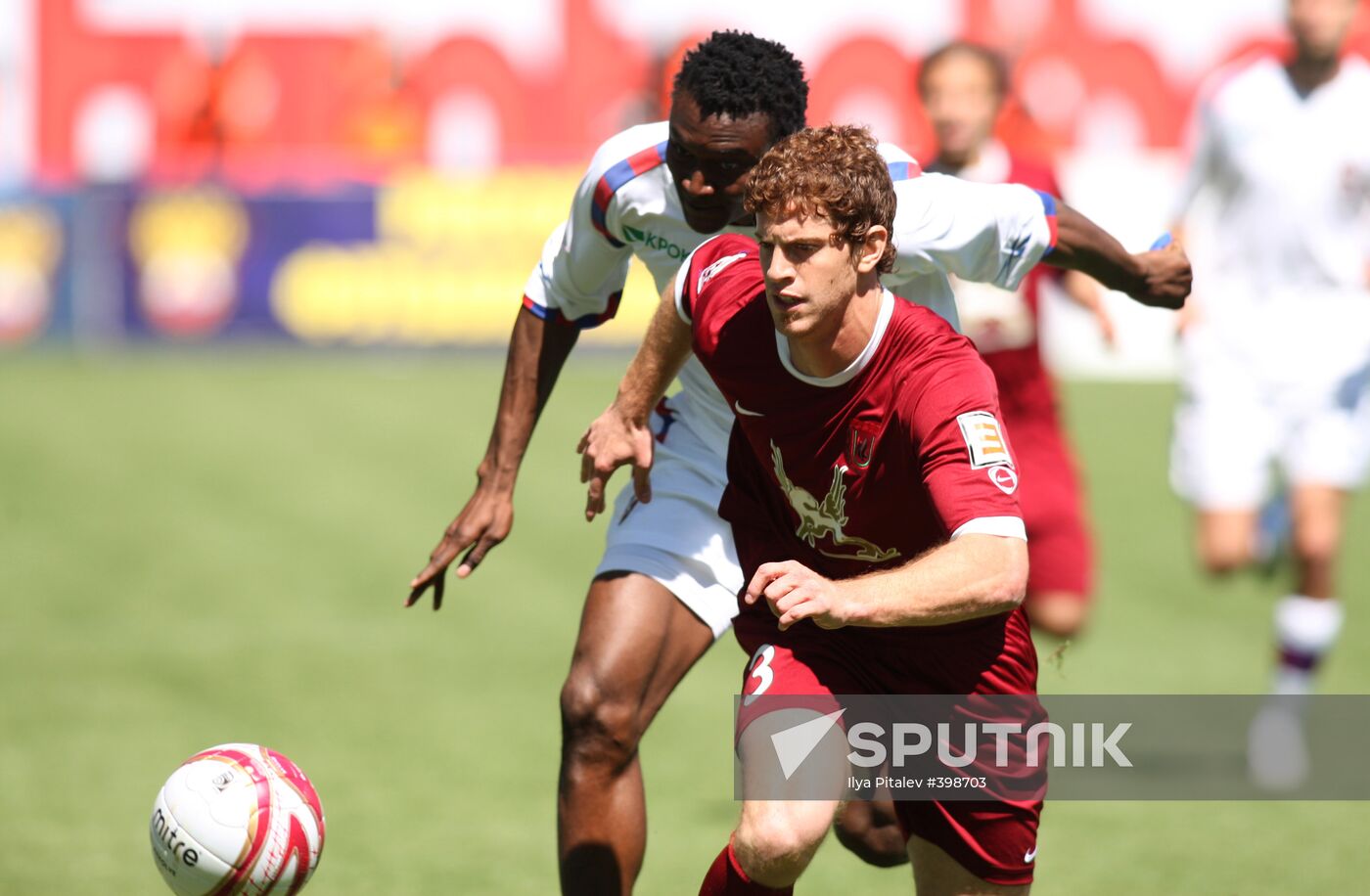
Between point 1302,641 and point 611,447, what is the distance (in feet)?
12.3

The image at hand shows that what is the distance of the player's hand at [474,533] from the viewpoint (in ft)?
15.8

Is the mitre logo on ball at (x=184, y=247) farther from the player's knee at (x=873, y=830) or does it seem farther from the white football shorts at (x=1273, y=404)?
the player's knee at (x=873, y=830)

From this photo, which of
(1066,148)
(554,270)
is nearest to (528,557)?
(554,270)

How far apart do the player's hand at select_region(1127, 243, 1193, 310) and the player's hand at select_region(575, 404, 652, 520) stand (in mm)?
1322

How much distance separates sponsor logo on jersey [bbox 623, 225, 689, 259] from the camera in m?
4.95

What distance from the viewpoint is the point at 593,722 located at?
15.2 ft

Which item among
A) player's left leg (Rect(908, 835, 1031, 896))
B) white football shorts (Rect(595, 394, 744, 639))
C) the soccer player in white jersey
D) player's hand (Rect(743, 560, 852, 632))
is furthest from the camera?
white football shorts (Rect(595, 394, 744, 639))

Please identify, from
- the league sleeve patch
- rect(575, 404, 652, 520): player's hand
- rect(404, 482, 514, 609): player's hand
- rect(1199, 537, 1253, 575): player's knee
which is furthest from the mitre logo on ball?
the league sleeve patch

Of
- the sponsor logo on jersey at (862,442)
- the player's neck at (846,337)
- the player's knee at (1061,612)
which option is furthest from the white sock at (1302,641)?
the player's neck at (846,337)

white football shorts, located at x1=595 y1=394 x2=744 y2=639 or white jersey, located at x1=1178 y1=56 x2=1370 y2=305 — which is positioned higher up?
white jersey, located at x1=1178 y1=56 x2=1370 y2=305

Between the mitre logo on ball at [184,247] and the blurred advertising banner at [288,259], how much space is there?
0.01 meters

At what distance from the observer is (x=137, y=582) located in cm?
997

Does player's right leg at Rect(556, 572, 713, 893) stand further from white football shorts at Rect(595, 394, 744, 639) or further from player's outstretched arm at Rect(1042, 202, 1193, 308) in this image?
player's outstretched arm at Rect(1042, 202, 1193, 308)

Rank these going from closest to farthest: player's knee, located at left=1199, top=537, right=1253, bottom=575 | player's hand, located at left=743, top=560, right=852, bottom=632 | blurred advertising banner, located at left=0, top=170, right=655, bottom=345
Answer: player's hand, located at left=743, top=560, right=852, bottom=632 → player's knee, located at left=1199, top=537, right=1253, bottom=575 → blurred advertising banner, located at left=0, top=170, right=655, bottom=345
